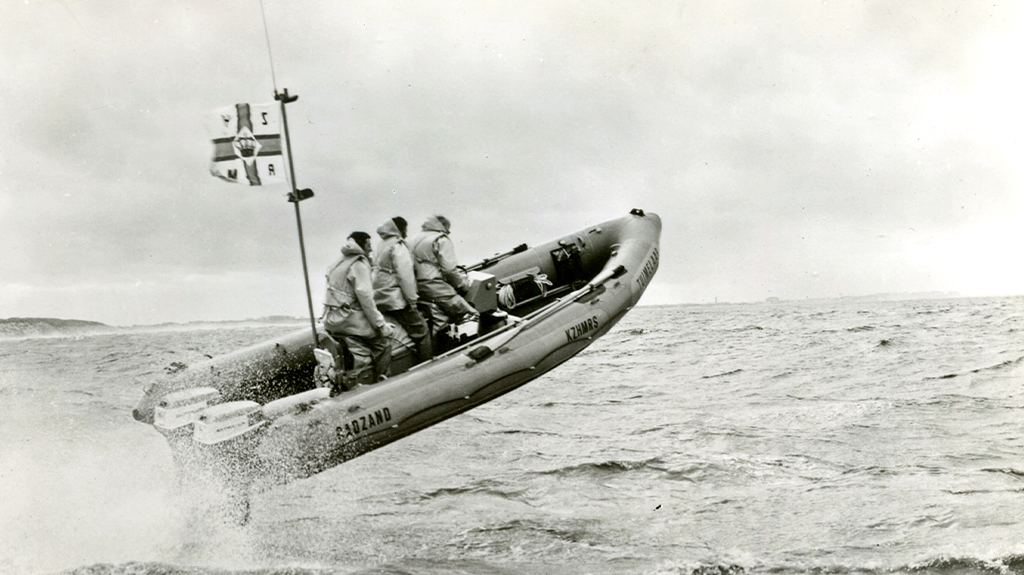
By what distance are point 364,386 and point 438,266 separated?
1389 mm

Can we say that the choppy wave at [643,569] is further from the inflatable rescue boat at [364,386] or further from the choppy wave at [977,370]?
the choppy wave at [977,370]

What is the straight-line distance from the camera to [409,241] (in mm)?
6012

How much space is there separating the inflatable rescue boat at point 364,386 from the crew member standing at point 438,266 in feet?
0.67

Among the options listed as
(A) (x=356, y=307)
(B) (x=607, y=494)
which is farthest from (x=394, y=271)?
(B) (x=607, y=494)

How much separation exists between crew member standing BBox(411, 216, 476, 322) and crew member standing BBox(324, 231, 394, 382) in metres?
0.76

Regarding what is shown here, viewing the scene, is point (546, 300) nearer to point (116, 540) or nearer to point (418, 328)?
point (418, 328)

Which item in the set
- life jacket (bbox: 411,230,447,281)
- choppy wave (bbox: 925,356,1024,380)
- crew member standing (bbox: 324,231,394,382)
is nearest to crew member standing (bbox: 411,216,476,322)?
life jacket (bbox: 411,230,447,281)

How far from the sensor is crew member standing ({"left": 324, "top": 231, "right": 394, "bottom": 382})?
16.7 feet

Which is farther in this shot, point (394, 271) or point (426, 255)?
point (426, 255)

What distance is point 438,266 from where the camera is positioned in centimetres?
604

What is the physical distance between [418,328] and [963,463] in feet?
13.9

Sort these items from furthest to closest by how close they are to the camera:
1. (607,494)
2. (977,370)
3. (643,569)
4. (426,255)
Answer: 1. (977,370)
2. (426,255)
3. (607,494)
4. (643,569)

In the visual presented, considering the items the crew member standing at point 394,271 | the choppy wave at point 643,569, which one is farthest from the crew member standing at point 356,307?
the choppy wave at point 643,569

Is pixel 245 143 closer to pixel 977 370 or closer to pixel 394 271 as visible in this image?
pixel 394 271
